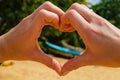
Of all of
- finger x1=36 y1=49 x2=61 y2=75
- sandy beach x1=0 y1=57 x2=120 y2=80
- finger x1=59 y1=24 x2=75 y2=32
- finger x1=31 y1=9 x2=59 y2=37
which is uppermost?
finger x1=31 y1=9 x2=59 y2=37

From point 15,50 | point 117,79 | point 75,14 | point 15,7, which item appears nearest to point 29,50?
point 15,50

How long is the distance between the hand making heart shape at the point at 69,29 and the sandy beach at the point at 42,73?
4.21 meters

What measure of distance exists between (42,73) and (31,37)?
16.4 ft

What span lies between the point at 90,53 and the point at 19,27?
0.35 m

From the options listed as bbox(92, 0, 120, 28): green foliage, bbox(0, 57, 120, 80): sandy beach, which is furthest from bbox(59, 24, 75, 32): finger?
bbox(92, 0, 120, 28): green foliage

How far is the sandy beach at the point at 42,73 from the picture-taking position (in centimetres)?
591

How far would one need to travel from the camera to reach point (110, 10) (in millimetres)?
10281

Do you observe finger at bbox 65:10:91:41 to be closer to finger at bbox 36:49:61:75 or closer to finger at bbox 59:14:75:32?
finger at bbox 59:14:75:32

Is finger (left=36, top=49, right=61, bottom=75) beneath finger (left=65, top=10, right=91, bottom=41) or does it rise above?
beneath

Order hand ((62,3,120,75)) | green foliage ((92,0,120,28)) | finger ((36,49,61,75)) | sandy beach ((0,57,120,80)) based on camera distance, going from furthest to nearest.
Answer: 1. green foliage ((92,0,120,28))
2. sandy beach ((0,57,120,80))
3. finger ((36,49,61,75))
4. hand ((62,3,120,75))

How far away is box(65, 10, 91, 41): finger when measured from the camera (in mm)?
1309

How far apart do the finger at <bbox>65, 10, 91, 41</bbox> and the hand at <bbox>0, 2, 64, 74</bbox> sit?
87 millimetres

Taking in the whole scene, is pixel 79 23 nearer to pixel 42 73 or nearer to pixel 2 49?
pixel 2 49

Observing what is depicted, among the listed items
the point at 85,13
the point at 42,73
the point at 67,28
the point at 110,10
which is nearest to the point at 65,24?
the point at 67,28
